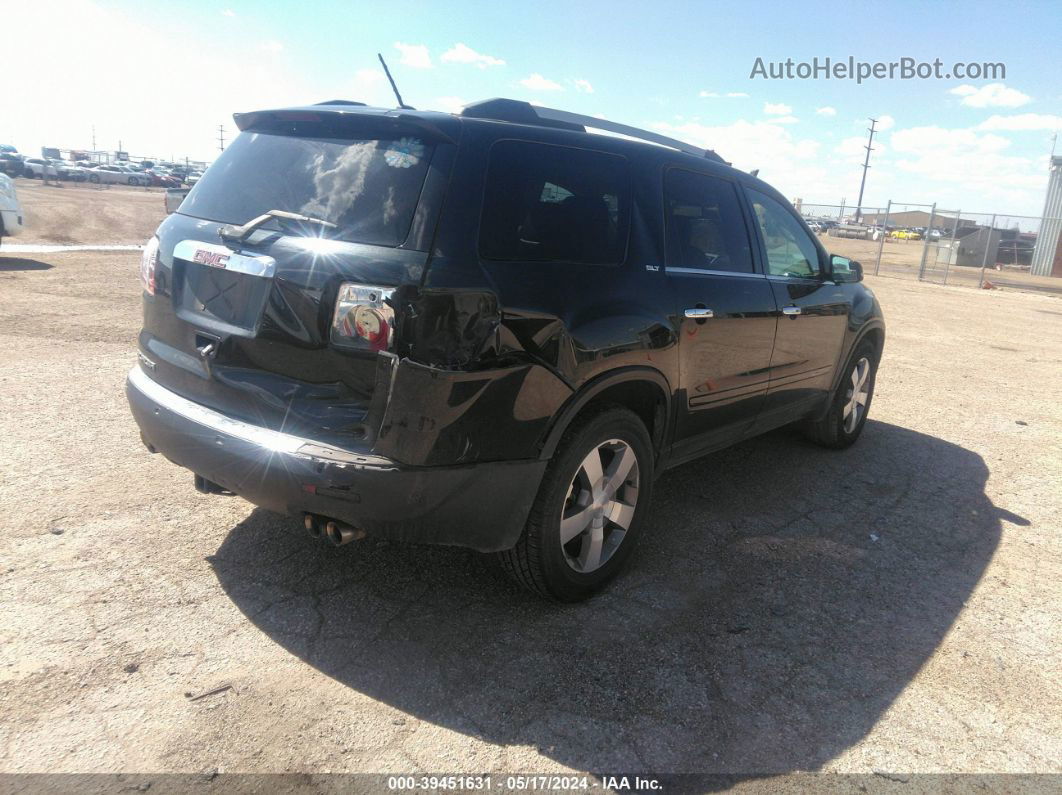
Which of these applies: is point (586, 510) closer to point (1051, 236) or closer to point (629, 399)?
point (629, 399)

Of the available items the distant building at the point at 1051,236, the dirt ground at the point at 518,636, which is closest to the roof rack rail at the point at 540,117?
the dirt ground at the point at 518,636

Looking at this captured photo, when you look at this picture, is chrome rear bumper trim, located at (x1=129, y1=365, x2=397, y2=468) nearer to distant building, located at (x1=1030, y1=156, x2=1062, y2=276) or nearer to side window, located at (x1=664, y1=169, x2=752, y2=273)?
side window, located at (x1=664, y1=169, x2=752, y2=273)

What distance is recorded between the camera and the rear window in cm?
265

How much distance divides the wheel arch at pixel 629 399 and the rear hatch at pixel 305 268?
71 centimetres

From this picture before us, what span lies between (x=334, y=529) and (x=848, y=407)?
4.21m

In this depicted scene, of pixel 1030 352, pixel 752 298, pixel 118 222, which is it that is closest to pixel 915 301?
pixel 1030 352

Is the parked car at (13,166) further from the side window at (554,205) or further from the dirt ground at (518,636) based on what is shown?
the side window at (554,205)

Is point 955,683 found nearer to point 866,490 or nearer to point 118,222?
point 866,490

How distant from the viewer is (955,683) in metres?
2.91

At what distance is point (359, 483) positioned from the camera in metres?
2.49

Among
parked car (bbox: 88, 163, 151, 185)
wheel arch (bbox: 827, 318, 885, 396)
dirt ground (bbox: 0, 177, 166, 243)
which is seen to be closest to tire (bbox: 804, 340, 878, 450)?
wheel arch (bbox: 827, 318, 885, 396)

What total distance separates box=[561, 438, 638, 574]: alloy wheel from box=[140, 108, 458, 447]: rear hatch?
98 cm

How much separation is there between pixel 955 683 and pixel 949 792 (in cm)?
64

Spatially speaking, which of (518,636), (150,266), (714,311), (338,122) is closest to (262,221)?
(338,122)
